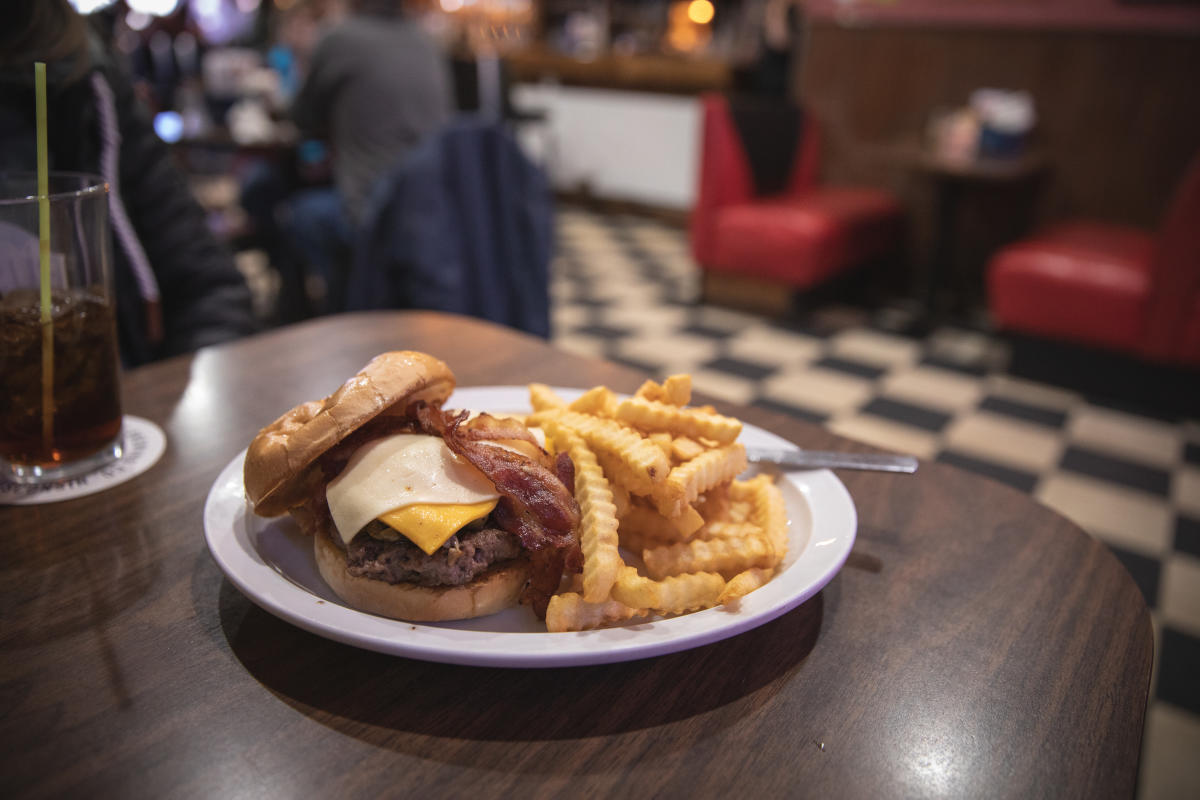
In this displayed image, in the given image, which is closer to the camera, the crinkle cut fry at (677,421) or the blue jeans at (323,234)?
the crinkle cut fry at (677,421)

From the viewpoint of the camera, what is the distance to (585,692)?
67 centimetres

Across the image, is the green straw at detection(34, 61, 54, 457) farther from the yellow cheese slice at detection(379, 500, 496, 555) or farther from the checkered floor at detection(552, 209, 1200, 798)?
the checkered floor at detection(552, 209, 1200, 798)

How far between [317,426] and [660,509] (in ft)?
1.05

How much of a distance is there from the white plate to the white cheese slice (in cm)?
8

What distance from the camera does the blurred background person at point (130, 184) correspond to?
1.34 meters

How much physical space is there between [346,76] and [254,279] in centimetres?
220

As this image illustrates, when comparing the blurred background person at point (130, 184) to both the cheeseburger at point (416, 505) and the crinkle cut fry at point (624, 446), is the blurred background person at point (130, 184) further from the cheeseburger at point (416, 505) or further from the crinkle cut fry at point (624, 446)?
the crinkle cut fry at point (624, 446)

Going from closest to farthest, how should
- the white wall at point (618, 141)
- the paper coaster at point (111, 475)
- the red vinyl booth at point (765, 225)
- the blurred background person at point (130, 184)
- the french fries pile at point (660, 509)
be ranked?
the french fries pile at point (660, 509) < the paper coaster at point (111, 475) < the blurred background person at point (130, 184) < the red vinyl booth at point (765, 225) < the white wall at point (618, 141)

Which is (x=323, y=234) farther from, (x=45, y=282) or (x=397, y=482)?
(x=397, y=482)

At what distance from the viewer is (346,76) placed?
346cm

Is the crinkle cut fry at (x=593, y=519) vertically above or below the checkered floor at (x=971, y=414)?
above

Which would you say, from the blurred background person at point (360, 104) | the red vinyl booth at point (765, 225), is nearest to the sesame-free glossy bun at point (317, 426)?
the blurred background person at point (360, 104)

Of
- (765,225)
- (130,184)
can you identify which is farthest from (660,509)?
(765,225)

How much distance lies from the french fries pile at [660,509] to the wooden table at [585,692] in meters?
0.06
